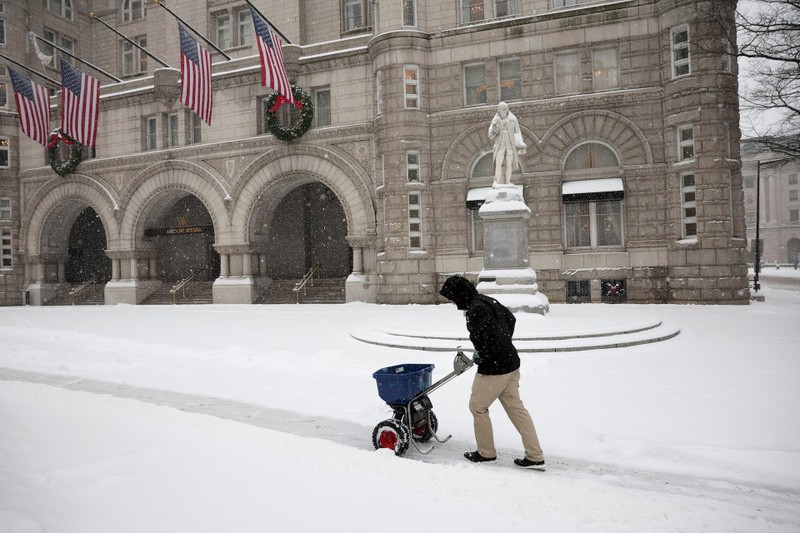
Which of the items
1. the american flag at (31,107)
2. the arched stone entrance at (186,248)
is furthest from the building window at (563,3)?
the american flag at (31,107)

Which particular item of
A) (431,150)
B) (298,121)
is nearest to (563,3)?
(431,150)

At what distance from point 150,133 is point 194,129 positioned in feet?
8.85

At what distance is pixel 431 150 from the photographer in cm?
2123

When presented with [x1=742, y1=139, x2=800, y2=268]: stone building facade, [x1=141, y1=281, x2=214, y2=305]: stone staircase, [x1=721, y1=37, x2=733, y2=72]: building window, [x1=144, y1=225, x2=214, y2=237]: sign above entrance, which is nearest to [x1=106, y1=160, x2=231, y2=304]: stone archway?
[x1=144, y1=225, x2=214, y2=237]: sign above entrance

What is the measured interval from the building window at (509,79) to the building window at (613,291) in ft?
26.3

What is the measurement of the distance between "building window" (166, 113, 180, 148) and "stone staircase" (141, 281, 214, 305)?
7111 mm

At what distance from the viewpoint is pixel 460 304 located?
491 centimetres

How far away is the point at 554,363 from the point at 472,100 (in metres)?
14.9

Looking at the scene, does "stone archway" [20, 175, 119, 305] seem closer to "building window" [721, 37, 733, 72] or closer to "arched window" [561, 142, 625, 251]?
"arched window" [561, 142, 625, 251]

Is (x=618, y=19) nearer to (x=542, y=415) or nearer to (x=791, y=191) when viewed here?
(x=542, y=415)

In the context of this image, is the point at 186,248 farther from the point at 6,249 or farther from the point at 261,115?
the point at 261,115

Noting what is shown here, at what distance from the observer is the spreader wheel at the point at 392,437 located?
4.97m

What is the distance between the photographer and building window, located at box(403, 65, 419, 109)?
68.8 ft

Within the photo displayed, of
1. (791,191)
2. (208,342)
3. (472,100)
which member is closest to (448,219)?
(472,100)
